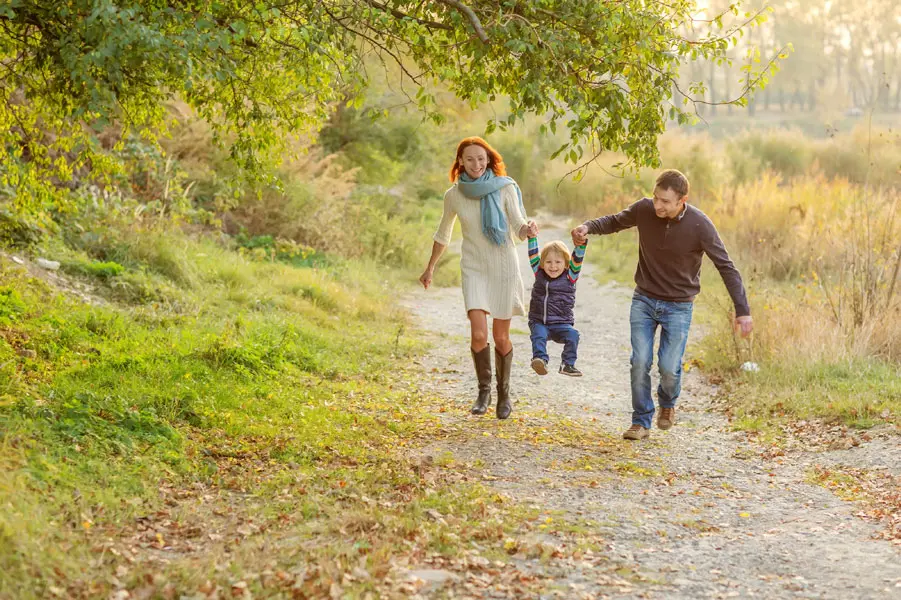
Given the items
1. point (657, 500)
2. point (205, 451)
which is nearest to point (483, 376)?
point (657, 500)

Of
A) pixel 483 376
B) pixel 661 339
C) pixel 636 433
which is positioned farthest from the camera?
pixel 483 376

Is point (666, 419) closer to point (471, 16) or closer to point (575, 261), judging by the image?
point (575, 261)

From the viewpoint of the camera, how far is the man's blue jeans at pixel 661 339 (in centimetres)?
662

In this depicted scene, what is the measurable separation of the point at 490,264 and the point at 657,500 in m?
2.09

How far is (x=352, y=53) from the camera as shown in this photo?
6.54 metres

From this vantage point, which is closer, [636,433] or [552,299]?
[636,433]

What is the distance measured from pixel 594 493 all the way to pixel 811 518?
1.24 m

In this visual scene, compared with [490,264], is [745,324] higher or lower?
lower

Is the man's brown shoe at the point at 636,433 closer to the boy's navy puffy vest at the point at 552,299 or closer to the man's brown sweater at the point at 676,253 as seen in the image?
the boy's navy puffy vest at the point at 552,299

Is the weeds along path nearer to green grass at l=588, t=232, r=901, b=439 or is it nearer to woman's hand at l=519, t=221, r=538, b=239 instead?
green grass at l=588, t=232, r=901, b=439

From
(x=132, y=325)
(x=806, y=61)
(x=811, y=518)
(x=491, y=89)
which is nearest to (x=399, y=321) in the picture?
(x=132, y=325)

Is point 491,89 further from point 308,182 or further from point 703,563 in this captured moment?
point 308,182

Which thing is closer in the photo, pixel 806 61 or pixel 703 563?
pixel 703 563

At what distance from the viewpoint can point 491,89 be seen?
6203 mm
